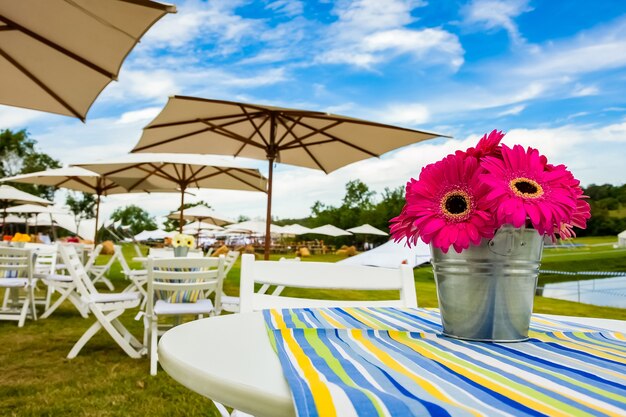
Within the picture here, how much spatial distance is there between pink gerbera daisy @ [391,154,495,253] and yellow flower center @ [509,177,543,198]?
49mm

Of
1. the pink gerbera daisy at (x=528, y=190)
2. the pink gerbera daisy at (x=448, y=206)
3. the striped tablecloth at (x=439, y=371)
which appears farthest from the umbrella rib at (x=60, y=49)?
the pink gerbera daisy at (x=528, y=190)

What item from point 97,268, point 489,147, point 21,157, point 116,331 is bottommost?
point 116,331

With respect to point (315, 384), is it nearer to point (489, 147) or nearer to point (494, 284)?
point (494, 284)

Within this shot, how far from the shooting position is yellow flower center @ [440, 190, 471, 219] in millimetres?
885

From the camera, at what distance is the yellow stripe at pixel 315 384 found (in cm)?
47

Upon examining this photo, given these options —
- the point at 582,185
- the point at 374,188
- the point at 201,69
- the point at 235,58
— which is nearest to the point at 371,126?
the point at 582,185

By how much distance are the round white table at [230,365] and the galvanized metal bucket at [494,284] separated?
361 mm

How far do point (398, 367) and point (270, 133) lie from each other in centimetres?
570

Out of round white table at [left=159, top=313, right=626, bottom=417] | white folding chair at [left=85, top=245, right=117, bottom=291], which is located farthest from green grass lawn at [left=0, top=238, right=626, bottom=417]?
round white table at [left=159, top=313, right=626, bottom=417]

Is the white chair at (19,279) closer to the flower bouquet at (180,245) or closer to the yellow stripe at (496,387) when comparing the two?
the flower bouquet at (180,245)

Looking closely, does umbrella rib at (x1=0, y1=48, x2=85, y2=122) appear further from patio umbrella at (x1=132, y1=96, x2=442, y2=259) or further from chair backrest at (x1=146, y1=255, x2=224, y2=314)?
chair backrest at (x1=146, y1=255, x2=224, y2=314)

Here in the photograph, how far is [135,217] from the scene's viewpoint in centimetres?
7656

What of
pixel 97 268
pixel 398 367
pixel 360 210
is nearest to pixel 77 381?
pixel 398 367

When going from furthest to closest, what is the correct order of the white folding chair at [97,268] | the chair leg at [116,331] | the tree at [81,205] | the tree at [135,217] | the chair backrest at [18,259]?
the tree at [135,217] < the tree at [81,205] < the white folding chair at [97,268] < the chair backrest at [18,259] < the chair leg at [116,331]
